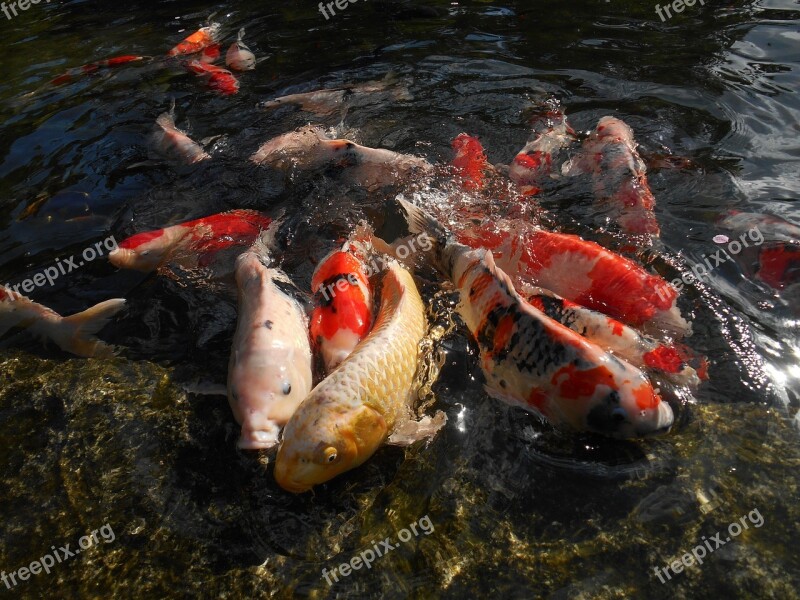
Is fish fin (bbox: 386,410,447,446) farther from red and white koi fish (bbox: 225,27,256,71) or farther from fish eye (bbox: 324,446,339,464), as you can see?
red and white koi fish (bbox: 225,27,256,71)

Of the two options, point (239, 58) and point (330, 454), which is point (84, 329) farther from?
point (239, 58)

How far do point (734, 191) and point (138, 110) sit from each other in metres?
7.63

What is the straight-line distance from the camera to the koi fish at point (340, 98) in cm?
744

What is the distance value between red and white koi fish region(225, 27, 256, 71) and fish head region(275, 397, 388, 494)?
764cm

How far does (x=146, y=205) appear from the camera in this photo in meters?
6.08

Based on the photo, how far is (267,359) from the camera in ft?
11.7

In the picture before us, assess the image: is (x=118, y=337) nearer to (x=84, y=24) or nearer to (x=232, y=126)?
(x=232, y=126)

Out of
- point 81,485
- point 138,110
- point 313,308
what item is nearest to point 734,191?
point 313,308

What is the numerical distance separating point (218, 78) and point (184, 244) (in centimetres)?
454

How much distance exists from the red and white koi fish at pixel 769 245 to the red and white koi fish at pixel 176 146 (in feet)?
18.3
